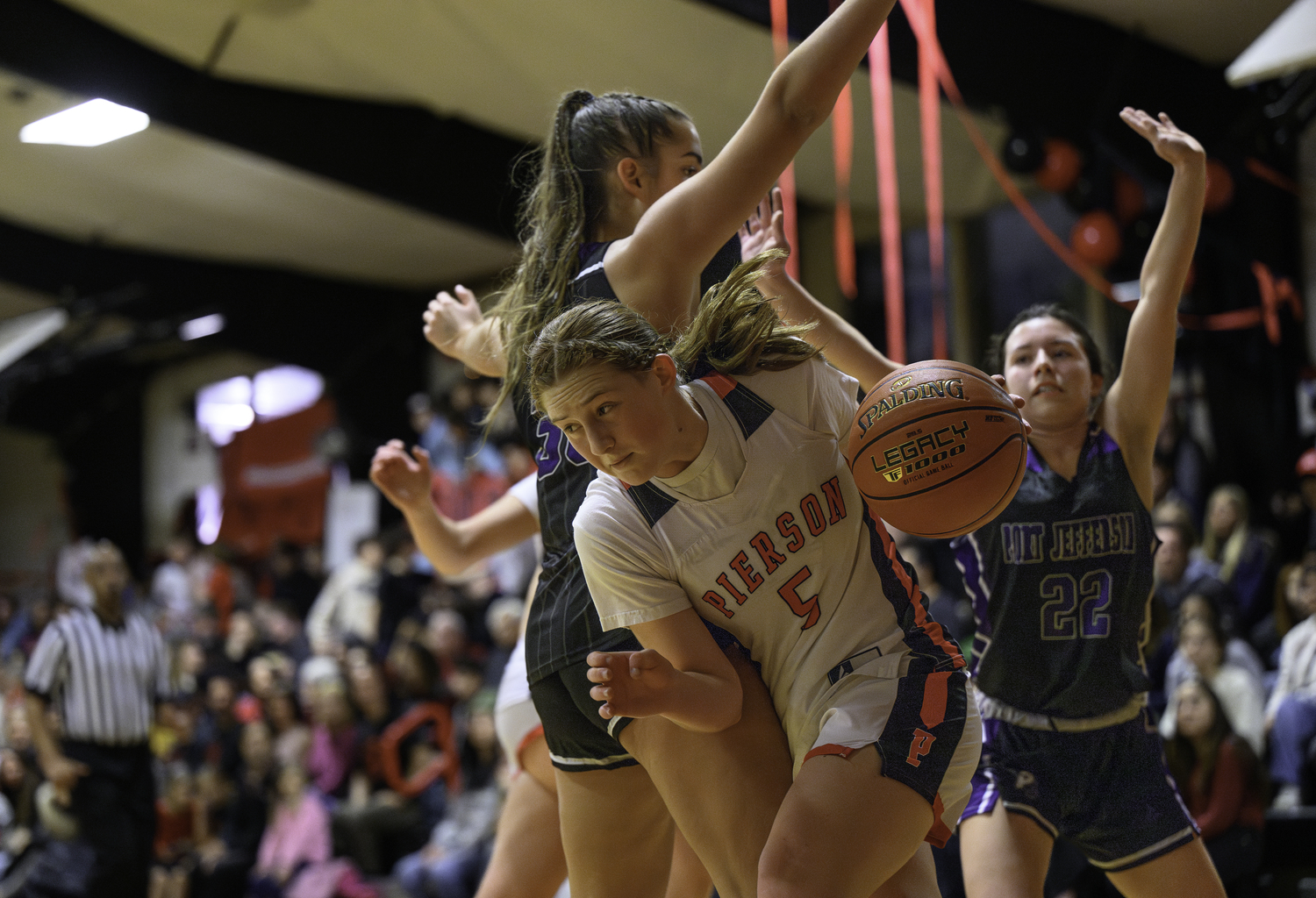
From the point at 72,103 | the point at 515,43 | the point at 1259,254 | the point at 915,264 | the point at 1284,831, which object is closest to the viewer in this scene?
the point at 1284,831

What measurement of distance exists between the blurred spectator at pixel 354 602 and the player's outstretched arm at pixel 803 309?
27.1 ft

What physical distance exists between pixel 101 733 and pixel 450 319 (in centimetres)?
472

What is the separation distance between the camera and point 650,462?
1.92m

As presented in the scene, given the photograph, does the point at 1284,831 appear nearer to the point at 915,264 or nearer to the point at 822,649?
the point at 822,649

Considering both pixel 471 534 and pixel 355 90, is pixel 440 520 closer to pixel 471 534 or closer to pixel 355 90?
pixel 471 534

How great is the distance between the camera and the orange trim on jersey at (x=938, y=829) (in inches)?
76.9

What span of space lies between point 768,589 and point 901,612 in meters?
0.22

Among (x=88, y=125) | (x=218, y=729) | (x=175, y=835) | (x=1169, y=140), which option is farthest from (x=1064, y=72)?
(x=218, y=729)

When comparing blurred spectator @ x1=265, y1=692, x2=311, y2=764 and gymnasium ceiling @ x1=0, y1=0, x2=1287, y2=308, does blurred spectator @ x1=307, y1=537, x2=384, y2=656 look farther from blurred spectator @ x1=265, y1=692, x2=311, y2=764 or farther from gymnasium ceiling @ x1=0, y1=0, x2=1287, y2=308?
gymnasium ceiling @ x1=0, y1=0, x2=1287, y2=308

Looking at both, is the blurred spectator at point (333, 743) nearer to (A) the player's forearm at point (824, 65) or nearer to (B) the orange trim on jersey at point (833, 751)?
(B) the orange trim on jersey at point (833, 751)

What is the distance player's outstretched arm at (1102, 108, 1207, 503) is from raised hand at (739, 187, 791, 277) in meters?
0.72

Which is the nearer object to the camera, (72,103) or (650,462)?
(650,462)

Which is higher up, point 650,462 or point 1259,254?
point 1259,254

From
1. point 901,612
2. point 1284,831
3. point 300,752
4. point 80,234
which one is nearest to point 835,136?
point 1284,831
